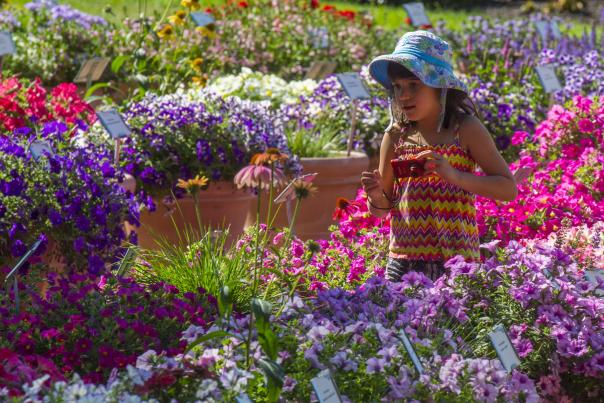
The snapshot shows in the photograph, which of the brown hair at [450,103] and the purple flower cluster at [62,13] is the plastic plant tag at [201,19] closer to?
the purple flower cluster at [62,13]

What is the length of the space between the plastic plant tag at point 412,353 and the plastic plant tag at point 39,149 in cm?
175

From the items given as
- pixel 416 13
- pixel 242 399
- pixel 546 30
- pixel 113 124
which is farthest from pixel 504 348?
pixel 546 30

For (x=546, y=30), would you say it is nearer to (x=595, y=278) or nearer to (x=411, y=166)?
(x=595, y=278)

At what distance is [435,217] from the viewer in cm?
347

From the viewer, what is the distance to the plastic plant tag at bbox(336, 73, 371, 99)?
550 centimetres

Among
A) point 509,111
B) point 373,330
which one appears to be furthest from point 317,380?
point 509,111

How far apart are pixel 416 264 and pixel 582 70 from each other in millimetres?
4502

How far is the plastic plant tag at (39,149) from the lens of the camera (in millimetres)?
3855

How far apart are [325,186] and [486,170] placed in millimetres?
2511

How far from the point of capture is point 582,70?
7.55 meters

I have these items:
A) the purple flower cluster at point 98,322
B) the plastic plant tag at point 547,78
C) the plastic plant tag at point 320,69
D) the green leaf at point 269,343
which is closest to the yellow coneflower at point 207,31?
the plastic plant tag at point 320,69

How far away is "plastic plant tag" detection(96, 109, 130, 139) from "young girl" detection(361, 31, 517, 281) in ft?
4.30

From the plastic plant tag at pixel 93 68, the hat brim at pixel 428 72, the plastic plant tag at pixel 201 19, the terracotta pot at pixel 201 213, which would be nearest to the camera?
the hat brim at pixel 428 72

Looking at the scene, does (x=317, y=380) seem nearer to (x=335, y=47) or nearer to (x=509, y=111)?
(x=509, y=111)
